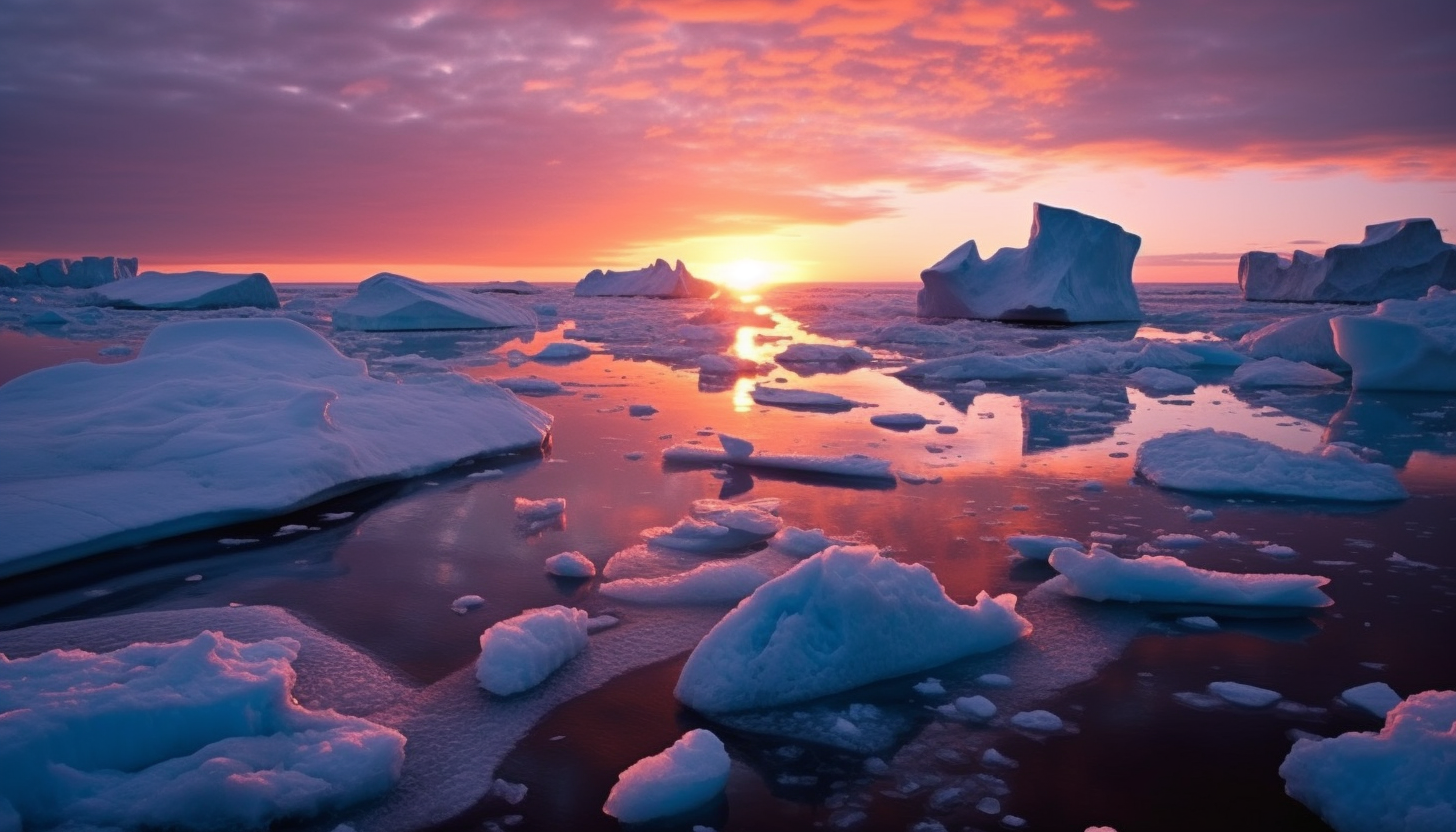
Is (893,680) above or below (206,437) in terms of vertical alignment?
below

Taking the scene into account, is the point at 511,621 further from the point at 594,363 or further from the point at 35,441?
the point at 594,363

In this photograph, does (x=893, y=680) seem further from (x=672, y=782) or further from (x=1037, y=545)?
(x=1037, y=545)

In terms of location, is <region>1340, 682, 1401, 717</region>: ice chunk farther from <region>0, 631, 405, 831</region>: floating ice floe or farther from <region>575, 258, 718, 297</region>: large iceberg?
<region>575, 258, 718, 297</region>: large iceberg

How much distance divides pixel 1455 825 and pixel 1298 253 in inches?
1376

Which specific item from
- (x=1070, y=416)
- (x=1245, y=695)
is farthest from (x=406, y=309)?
(x=1245, y=695)

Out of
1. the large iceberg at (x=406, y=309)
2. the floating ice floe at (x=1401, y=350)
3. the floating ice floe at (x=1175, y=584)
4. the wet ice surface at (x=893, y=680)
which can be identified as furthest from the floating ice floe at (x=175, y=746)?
the large iceberg at (x=406, y=309)

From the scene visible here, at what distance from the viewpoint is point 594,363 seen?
13.6m

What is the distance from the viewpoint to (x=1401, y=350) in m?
9.99

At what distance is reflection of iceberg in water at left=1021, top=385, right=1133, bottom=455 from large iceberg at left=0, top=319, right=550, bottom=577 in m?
4.06

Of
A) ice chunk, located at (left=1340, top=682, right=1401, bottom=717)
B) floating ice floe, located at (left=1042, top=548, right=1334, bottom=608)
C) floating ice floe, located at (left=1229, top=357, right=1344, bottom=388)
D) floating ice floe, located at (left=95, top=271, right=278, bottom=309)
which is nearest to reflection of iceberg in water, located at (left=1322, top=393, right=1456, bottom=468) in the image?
floating ice floe, located at (left=1229, top=357, right=1344, bottom=388)

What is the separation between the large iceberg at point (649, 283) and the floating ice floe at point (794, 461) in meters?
34.7

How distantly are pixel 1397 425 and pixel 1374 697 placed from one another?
6.68 m

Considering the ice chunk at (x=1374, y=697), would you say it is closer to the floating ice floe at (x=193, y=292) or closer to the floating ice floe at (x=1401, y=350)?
the floating ice floe at (x=1401, y=350)

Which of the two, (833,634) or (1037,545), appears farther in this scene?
(1037,545)
